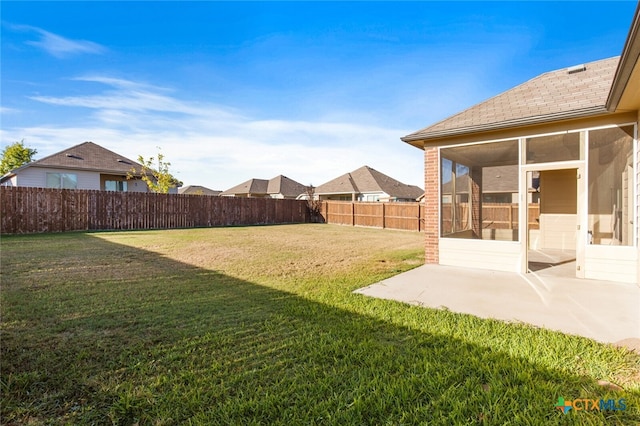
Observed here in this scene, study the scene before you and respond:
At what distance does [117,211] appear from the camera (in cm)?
1536

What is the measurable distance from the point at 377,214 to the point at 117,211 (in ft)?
48.1

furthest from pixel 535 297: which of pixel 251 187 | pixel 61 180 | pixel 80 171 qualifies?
pixel 251 187

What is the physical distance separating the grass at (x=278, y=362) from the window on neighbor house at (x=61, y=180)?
17.4m

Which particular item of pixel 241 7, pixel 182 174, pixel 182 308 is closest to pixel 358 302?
pixel 182 308

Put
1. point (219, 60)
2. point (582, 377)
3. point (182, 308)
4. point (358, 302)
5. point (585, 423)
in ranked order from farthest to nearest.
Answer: point (219, 60)
point (358, 302)
point (182, 308)
point (582, 377)
point (585, 423)

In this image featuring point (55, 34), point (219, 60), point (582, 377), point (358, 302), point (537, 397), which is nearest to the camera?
point (537, 397)

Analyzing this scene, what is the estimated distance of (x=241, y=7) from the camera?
377 inches

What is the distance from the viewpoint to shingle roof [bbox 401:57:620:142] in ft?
18.2

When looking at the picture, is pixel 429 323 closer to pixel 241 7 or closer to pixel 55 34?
pixel 241 7

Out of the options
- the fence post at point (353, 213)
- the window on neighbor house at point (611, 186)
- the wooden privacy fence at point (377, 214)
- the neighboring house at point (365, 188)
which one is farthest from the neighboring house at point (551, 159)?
the neighboring house at point (365, 188)

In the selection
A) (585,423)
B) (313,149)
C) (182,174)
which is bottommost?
(585,423)

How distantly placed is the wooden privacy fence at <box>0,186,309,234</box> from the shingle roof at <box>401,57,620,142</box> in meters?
14.6

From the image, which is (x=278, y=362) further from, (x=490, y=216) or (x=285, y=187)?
(x=285, y=187)

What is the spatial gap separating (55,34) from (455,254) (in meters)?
13.3
